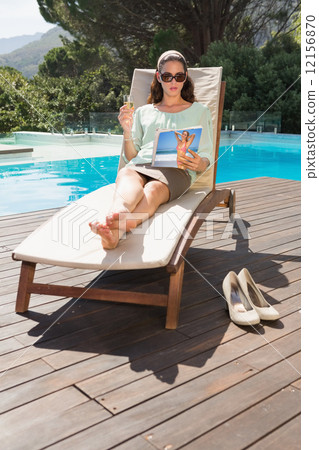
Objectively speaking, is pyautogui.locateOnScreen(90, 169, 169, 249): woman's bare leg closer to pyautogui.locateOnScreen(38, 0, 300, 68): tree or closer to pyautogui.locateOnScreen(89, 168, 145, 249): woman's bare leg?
pyautogui.locateOnScreen(89, 168, 145, 249): woman's bare leg

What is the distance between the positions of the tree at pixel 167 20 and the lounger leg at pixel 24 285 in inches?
505

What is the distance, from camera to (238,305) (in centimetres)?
222

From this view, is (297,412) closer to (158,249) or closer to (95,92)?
(158,249)

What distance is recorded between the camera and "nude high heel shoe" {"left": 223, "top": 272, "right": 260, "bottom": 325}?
2119mm

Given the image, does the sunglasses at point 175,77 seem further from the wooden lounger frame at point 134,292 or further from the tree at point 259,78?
the tree at point 259,78

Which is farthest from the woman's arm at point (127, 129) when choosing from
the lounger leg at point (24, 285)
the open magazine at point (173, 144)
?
the lounger leg at point (24, 285)

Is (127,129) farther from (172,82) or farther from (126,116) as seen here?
(172,82)

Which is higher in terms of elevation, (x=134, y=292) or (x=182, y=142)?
(x=182, y=142)

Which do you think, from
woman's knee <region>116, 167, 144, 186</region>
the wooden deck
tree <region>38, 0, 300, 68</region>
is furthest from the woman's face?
tree <region>38, 0, 300, 68</region>

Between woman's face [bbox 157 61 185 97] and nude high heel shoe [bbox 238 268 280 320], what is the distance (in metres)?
1.30

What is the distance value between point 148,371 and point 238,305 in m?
0.64

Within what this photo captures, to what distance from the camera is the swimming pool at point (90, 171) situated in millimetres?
6199

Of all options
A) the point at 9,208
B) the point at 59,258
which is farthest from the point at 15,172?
the point at 59,258

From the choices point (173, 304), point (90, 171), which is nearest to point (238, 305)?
point (173, 304)
